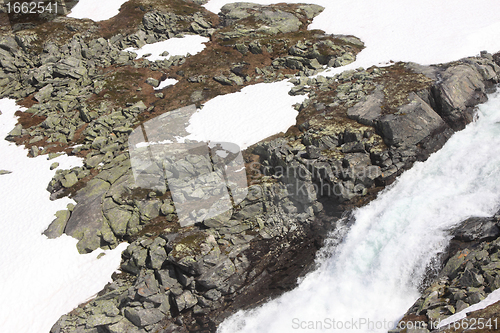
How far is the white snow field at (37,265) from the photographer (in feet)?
62.4

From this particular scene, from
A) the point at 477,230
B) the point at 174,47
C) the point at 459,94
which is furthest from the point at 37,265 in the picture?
the point at 459,94

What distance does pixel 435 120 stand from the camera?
24.0 metres

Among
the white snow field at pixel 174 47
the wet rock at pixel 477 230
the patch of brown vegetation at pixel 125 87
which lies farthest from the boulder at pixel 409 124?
the white snow field at pixel 174 47

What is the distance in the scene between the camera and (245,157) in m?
25.9

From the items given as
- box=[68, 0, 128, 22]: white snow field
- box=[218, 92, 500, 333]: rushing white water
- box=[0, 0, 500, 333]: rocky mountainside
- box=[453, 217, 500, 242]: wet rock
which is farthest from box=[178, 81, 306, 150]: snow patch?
box=[68, 0, 128, 22]: white snow field

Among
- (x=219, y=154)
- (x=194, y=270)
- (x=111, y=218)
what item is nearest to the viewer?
(x=194, y=270)

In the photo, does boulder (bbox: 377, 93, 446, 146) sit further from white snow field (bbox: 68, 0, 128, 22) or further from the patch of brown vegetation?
white snow field (bbox: 68, 0, 128, 22)

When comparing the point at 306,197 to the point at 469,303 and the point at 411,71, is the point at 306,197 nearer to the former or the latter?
the point at 469,303

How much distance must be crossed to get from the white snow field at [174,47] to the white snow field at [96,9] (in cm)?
1191

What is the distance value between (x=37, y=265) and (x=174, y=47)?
1323 inches

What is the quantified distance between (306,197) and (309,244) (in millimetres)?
3335

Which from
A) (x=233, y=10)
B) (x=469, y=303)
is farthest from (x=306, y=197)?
(x=233, y=10)

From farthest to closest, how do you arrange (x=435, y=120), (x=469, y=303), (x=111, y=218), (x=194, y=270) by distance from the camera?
(x=435, y=120) < (x=111, y=218) < (x=194, y=270) < (x=469, y=303)

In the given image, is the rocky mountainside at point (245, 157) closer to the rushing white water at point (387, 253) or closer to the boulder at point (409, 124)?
the boulder at point (409, 124)
